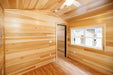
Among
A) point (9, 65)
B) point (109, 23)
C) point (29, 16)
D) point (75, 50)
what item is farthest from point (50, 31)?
point (109, 23)

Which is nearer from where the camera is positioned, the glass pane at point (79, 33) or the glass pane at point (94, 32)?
the glass pane at point (94, 32)

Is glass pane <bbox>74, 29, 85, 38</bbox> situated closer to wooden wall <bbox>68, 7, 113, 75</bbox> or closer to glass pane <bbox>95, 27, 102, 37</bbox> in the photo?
wooden wall <bbox>68, 7, 113, 75</bbox>

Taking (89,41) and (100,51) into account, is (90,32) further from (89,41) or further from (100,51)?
(100,51)

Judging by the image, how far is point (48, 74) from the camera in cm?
189

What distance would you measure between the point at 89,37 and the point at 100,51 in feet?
2.39

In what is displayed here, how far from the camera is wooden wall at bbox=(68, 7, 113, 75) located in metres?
1.78

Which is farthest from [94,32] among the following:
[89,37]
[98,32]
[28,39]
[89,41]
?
[28,39]

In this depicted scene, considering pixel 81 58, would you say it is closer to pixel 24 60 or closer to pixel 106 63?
pixel 106 63

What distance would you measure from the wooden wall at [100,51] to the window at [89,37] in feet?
0.88

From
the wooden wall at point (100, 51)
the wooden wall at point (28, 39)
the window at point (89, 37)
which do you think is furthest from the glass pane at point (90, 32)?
the wooden wall at point (28, 39)

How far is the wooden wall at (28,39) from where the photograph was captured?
1680mm

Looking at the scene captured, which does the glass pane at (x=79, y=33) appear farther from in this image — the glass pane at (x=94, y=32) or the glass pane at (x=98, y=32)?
the glass pane at (x=98, y=32)

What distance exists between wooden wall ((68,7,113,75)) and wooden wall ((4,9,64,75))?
4.70ft

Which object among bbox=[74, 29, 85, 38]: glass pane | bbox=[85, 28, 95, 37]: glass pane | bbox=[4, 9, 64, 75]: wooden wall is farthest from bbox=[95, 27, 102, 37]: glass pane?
bbox=[4, 9, 64, 75]: wooden wall
